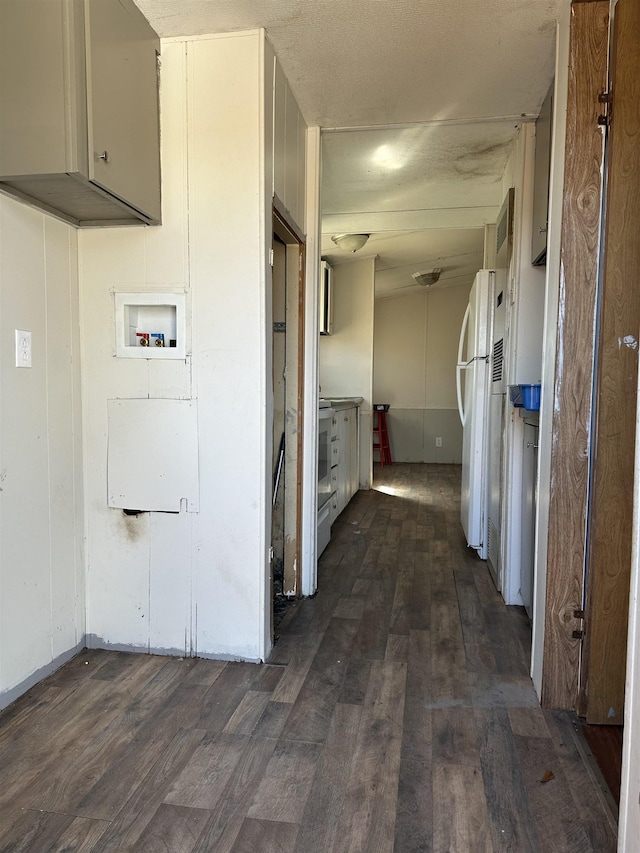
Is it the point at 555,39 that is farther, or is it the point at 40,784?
the point at 555,39

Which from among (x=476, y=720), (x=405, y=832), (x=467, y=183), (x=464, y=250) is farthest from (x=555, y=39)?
(x=464, y=250)

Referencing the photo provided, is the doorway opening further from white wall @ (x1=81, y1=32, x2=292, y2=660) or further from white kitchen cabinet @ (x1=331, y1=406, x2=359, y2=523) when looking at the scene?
white kitchen cabinet @ (x1=331, y1=406, x2=359, y2=523)

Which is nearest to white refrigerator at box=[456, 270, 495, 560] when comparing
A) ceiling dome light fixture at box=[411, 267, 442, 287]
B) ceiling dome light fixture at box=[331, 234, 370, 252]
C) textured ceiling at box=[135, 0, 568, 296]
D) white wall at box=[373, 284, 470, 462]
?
textured ceiling at box=[135, 0, 568, 296]

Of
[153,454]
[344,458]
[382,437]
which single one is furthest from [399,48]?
[382,437]

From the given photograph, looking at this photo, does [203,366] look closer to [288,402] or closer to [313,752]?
[288,402]

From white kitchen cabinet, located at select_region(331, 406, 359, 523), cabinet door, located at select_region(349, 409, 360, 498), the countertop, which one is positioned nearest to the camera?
the countertop

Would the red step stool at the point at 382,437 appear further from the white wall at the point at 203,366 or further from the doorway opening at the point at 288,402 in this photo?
the white wall at the point at 203,366

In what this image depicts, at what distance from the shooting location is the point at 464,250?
553 cm

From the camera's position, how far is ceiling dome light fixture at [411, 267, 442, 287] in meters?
6.50

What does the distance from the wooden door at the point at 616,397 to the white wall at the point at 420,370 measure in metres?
5.97

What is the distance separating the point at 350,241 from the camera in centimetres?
477

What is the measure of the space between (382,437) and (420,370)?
3.74 ft

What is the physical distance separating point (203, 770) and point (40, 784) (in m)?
0.41

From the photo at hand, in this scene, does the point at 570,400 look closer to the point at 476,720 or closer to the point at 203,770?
the point at 476,720
